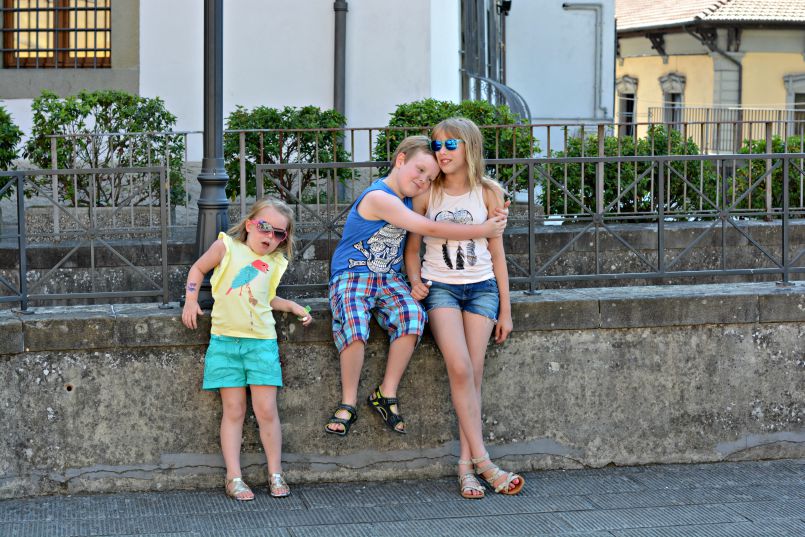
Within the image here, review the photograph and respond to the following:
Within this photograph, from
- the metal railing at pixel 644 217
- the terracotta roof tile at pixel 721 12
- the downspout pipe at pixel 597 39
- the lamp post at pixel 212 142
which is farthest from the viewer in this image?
the terracotta roof tile at pixel 721 12

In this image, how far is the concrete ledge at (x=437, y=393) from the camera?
19.6ft

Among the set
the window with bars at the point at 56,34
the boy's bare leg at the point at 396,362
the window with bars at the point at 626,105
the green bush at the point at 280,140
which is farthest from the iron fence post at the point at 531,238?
the window with bars at the point at 626,105

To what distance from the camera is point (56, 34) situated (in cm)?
1360

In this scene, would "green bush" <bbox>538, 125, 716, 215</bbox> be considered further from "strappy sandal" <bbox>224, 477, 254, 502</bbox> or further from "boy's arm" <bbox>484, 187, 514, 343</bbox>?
"strappy sandal" <bbox>224, 477, 254, 502</bbox>

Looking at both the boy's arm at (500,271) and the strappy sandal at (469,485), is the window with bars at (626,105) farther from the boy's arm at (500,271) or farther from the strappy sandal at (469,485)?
the strappy sandal at (469,485)

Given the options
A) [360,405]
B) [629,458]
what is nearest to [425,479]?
[360,405]

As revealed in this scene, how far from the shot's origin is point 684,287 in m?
6.80

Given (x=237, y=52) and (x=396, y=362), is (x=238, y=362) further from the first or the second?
(x=237, y=52)

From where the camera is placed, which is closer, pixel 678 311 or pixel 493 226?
pixel 493 226

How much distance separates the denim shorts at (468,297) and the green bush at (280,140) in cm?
488

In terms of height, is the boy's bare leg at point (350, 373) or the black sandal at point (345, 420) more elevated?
the boy's bare leg at point (350, 373)

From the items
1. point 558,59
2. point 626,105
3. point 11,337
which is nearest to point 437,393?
point 11,337

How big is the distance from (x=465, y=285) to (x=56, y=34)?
8.82m

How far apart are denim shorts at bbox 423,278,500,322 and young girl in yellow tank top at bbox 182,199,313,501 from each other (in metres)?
0.63
